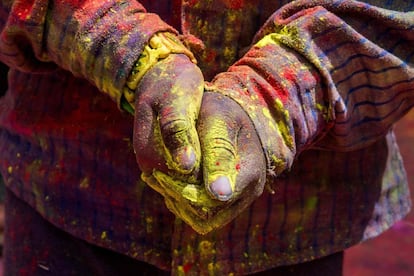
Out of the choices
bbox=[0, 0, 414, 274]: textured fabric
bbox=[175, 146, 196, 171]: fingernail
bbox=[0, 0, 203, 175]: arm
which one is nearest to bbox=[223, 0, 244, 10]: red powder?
bbox=[0, 0, 414, 274]: textured fabric

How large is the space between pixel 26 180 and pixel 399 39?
49 cm

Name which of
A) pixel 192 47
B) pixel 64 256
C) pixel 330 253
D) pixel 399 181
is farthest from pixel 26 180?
pixel 399 181

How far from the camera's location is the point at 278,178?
1016 millimetres

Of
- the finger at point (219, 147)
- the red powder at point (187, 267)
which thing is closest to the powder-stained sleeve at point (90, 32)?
the finger at point (219, 147)

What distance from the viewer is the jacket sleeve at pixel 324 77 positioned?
2.87 feet

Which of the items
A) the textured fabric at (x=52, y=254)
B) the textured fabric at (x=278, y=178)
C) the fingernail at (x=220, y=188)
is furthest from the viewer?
the textured fabric at (x=52, y=254)

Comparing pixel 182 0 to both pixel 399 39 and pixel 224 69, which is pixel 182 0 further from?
pixel 399 39

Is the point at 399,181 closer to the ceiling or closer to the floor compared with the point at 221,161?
closer to the floor

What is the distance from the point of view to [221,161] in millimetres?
792

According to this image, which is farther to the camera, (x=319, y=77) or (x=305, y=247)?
(x=305, y=247)

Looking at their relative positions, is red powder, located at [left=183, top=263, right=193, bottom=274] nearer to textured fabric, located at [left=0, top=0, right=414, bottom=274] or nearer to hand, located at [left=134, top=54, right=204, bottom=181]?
textured fabric, located at [left=0, top=0, right=414, bottom=274]

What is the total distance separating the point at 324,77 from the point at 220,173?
197 millimetres

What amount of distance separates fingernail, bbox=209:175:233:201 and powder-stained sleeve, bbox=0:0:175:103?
6.3 inches

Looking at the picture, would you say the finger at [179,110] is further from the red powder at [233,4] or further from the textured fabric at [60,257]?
the textured fabric at [60,257]
